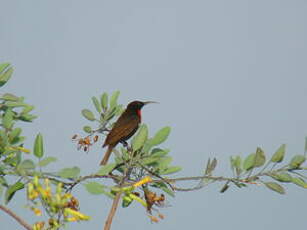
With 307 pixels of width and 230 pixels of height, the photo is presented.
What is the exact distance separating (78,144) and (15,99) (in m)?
0.44

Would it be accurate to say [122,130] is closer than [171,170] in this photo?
No

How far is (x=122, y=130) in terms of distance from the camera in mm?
3244

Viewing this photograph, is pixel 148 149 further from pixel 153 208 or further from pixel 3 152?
pixel 3 152

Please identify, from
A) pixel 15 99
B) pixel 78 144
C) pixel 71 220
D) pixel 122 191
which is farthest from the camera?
pixel 78 144

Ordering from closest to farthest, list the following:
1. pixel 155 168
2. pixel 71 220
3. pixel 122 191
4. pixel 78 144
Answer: pixel 71 220 → pixel 122 191 → pixel 155 168 → pixel 78 144

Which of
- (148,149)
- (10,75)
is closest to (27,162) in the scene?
(148,149)

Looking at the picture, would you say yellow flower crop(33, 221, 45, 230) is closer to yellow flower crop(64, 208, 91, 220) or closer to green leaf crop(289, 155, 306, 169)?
yellow flower crop(64, 208, 91, 220)

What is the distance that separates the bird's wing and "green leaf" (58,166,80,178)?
3.30 feet

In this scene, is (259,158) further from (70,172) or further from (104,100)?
(104,100)

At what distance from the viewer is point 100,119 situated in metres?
3.13

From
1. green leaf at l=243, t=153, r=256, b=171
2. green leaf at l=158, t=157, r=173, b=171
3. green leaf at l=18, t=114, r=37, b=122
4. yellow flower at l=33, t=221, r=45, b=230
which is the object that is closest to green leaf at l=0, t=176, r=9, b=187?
yellow flower at l=33, t=221, r=45, b=230

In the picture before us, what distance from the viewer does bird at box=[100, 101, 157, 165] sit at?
10.3 ft

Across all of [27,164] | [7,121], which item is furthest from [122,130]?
[27,164]

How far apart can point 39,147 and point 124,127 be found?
1.10 meters
